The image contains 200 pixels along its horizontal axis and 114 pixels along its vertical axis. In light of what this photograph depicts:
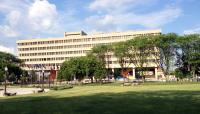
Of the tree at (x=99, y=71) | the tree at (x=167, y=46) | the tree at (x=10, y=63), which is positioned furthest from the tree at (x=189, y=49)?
the tree at (x=10, y=63)

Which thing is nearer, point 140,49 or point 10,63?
point 140,49

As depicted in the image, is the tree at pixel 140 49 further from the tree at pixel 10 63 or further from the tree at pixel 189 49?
the tree at pixel 10 63

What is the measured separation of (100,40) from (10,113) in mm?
169337

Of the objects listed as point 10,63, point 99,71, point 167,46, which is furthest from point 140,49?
point 10,63

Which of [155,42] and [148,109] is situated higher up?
[155,42]

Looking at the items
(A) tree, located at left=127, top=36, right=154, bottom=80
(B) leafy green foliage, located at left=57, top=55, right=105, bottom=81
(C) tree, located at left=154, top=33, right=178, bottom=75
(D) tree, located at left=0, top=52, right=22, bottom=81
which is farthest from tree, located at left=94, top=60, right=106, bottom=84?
(D) tree, located at left=0, top=52, right=22, bottom=81

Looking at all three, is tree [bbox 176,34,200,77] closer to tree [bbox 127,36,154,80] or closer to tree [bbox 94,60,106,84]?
tree [bbox 127,36,154,80]

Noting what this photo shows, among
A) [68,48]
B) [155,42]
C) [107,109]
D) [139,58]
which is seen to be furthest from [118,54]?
[107,109]

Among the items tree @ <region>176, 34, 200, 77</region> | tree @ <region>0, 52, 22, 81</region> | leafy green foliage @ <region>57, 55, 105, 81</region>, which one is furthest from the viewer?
tree @ <region>0, 52, 22, 81</region>

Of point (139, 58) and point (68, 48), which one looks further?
point (68, 48)

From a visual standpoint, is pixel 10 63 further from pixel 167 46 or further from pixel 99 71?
pixel 167 46

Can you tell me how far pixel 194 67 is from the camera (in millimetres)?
114250

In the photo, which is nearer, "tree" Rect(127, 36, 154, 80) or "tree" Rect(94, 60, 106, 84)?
"tree" Rect(127, 36, 154, 80)

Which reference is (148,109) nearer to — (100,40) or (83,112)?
(83,112)
